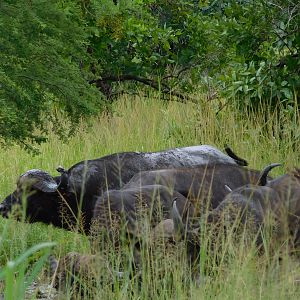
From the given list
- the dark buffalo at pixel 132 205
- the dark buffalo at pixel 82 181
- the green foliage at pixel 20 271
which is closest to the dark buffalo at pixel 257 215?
the dark buffalo at pixel 132 205

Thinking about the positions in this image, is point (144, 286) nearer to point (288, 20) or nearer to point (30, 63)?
point (30, 63)

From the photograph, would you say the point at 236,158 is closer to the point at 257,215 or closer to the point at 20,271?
the point at 257,215

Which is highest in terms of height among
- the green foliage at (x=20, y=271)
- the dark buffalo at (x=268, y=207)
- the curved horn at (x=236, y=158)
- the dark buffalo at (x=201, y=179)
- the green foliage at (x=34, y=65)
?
the green foliage at (x=34, y=65)

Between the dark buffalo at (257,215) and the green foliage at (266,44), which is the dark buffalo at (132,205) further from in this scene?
the green foliage at (266,44)

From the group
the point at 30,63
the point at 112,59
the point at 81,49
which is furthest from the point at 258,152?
the point at 112,59

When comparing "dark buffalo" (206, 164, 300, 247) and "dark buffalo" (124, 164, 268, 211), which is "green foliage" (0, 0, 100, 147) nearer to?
"dark buffalo" (124, 164, 268, 211)

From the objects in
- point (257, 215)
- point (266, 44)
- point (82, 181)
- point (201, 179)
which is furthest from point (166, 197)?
point (266, 44)

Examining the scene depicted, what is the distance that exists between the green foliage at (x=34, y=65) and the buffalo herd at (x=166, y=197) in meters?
0.68

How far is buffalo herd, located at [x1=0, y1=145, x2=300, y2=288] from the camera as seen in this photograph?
19.3 feet

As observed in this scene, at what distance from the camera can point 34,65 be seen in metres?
8.10

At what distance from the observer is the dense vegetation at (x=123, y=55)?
7.96 m

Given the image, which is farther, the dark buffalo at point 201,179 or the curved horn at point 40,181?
the curved horn at point 40,181

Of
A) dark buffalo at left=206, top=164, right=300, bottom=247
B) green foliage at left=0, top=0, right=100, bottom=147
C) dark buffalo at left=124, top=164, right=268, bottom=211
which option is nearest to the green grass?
dark buffalo at left=206, top=164, right=300, bottom=247

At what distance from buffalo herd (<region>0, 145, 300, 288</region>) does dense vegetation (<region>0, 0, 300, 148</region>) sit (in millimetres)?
621
